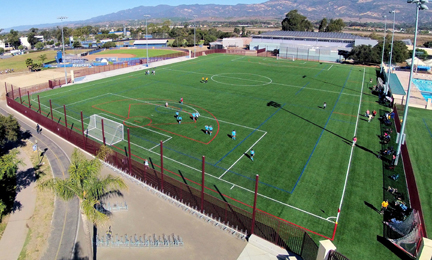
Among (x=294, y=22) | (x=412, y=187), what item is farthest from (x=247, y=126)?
(x=294, y=22)

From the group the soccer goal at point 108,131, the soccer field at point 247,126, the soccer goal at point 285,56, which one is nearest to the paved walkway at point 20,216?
the soccer goal at point 108,131

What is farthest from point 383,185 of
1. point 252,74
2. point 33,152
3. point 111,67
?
point 111,67

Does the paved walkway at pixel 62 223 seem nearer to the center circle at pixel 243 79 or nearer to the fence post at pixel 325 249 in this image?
the fence post at pixel 325 249

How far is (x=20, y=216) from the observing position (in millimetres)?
22438

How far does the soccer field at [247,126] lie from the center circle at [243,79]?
0.22 meters

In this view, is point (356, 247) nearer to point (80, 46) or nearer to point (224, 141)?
point (224, 141)

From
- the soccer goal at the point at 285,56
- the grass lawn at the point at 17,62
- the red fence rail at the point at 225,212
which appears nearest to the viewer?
the red fence rail at the point at 225,212

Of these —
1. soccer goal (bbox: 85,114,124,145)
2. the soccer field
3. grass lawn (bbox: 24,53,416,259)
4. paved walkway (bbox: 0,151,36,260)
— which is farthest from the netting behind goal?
paved walkway (bbox: 0,151,36,260)

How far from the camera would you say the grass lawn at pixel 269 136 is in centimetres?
2284

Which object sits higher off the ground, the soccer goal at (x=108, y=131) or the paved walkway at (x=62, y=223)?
the soccer goal at (x=108, y=131)

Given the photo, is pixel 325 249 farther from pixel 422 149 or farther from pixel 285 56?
pixel 285 56

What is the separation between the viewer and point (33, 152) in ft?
108

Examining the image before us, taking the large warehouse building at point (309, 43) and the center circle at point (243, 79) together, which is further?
the large warehouse building at point (309, 43)

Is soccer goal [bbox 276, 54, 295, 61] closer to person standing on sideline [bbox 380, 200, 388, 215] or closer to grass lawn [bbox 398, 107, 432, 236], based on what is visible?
grass lawn [bbox 398, 107, 432, 236]
